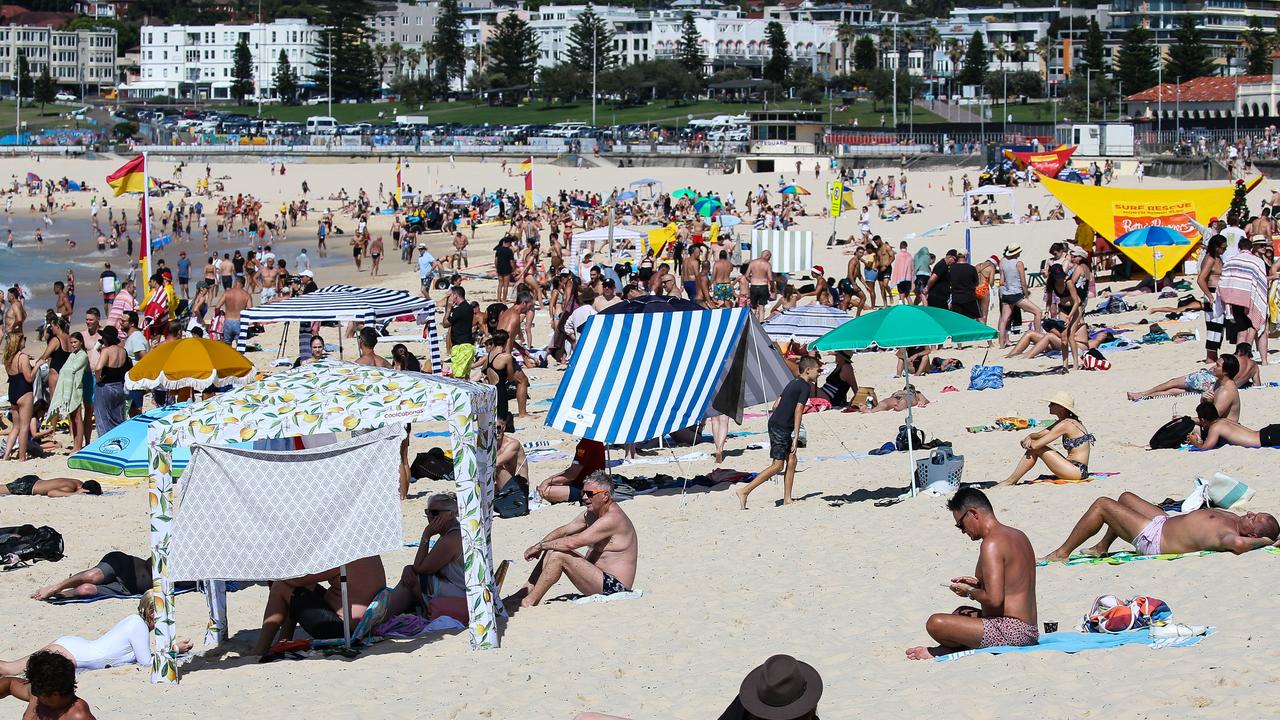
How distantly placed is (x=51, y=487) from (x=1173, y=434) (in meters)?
8.04

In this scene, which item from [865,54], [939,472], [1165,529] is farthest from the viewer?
[865,54]

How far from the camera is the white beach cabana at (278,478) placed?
22.2 feet

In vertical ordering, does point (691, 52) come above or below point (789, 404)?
above

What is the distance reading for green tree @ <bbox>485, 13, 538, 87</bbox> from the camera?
11825 centimetres

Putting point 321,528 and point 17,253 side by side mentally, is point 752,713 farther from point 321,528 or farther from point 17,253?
point 17,253

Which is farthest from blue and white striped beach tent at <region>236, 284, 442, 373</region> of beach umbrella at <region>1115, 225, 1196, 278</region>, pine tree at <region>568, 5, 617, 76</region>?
pine tree at <region>568, 5, 617, 76</region>

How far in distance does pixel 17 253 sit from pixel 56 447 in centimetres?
3191

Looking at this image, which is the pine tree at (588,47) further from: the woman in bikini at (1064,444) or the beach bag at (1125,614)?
the beach bag at (1125,614)

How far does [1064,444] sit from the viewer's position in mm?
9734

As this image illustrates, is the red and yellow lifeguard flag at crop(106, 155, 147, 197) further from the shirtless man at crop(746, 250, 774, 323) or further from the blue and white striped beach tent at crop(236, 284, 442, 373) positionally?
the shirtless man at crop(746, 250, 774, 323)

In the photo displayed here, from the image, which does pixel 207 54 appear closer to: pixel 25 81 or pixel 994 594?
pixel 25 81

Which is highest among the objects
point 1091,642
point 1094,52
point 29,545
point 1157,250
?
point 1094,52

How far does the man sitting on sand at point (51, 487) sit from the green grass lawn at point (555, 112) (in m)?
86.0

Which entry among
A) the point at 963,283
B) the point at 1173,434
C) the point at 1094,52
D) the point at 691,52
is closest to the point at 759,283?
the point at 963,283
